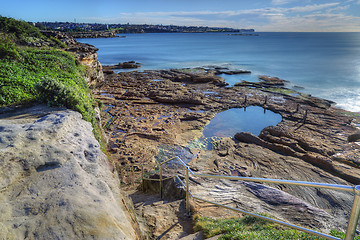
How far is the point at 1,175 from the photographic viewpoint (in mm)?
3438

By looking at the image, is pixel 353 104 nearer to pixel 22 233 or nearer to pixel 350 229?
pixel 350 229

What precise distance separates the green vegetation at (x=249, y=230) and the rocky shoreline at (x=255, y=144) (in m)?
1.60

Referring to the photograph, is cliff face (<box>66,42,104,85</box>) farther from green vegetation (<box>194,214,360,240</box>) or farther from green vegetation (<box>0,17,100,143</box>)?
green vegetation (<box>194,214,360,240</box>)

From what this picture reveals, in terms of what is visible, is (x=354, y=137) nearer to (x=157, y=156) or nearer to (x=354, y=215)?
(x=157, y=156)

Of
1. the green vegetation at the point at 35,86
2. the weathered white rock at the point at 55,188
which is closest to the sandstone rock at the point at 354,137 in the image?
the green vegetation at the point at 35,86

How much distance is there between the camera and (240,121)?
82.3 feet

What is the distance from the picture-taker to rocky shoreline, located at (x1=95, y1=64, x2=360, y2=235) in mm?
7812

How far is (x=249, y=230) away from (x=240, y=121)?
21.9 meters

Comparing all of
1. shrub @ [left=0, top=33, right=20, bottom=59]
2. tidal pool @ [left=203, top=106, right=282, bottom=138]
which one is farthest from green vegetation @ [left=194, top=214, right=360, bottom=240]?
tidal pool @ [left=203, top=106, right=282, bottom=138]

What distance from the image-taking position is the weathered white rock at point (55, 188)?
9.07 ft

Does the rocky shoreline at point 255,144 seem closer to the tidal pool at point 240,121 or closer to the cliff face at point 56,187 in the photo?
the tidal pool at point 240,121

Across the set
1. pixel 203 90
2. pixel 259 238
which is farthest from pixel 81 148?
pixel 203 90

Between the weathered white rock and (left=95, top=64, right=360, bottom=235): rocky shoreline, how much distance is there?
14.0ft

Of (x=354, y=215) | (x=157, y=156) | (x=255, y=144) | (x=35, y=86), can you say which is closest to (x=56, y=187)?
(x=354, y=215)
